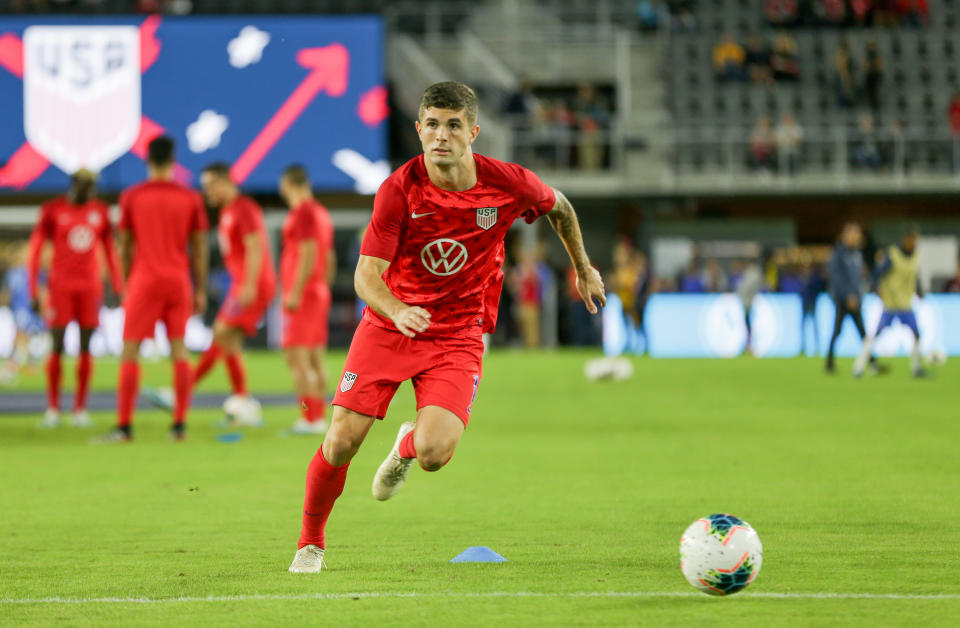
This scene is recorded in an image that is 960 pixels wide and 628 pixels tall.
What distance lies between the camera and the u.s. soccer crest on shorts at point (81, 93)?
27781 mm

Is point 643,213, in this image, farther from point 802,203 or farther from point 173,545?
point 173,545

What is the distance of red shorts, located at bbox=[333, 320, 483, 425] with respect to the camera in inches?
209

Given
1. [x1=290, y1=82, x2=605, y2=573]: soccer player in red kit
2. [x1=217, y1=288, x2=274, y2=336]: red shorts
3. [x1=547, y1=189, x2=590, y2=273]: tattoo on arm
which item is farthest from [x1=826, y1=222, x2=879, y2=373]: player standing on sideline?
[x1=290, y1=82, x2=605, y2=573]: soccer player in red kit

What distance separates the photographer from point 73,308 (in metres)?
12.0

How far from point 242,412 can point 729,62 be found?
76.5 feet

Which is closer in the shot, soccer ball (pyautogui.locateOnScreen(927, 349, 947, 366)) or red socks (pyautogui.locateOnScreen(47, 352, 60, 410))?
red socks (pyautogui.locateOnScreen(47, 352, 60, 410))

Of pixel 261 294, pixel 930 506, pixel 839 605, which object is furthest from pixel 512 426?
pixel 839 605

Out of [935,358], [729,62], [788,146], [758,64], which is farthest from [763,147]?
[935,358]

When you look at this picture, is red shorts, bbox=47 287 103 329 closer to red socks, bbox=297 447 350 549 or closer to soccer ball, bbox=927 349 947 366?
red socks, bbox=297 447 350 549

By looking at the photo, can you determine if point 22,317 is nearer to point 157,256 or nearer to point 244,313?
point 244,313

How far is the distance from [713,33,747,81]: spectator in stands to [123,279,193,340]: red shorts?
80.4 feet

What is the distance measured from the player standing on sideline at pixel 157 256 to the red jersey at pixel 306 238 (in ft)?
2.43

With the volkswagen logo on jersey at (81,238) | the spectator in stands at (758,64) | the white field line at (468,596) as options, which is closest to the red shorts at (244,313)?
the volkswagen logo on jersey at (81,238)

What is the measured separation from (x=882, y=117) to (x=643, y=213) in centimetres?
631
